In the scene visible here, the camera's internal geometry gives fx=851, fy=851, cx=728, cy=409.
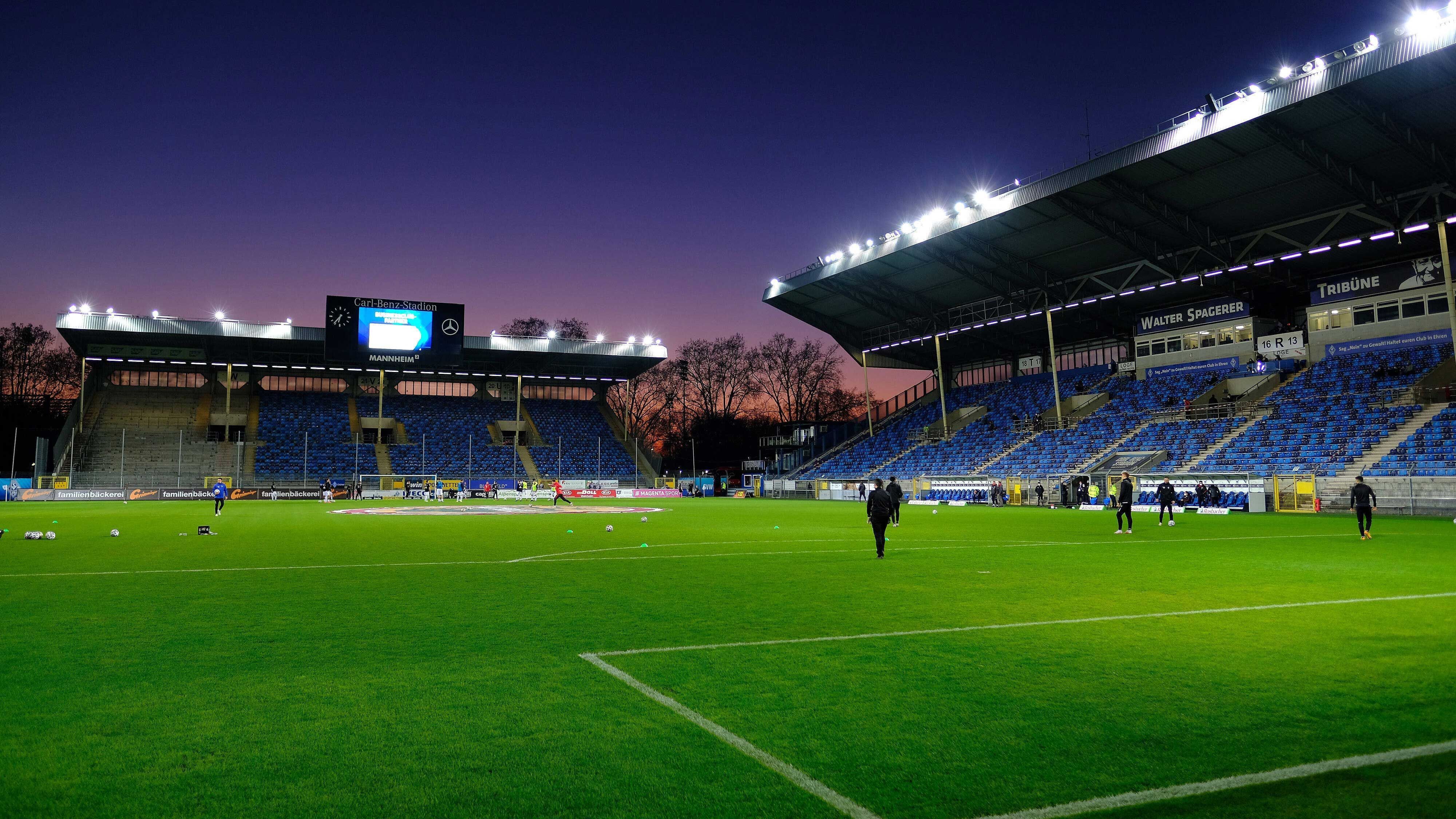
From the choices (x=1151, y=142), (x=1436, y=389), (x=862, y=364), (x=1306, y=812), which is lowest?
(x=1306, y=812)

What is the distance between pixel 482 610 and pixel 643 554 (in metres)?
7.41

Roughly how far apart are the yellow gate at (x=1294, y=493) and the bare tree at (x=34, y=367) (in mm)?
92184

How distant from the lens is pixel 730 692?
607 cm

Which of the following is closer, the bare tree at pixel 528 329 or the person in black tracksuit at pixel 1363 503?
the person in black tracksuit at pixel 1363 503

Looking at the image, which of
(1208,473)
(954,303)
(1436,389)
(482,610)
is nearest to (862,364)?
(954,303)

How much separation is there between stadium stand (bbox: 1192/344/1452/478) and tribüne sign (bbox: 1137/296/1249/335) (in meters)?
6.31

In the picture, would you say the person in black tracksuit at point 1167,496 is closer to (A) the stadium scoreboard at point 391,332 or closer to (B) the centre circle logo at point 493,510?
(B) the centre circle logo at point 493,510

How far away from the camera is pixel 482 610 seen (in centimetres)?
989

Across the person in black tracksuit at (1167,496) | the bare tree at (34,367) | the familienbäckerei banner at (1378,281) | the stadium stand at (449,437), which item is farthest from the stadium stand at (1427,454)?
the bare tree at (34,367)

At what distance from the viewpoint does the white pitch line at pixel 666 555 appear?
13750 mm

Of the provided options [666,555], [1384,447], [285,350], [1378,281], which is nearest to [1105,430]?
[1378,281]

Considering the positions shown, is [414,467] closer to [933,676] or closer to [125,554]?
[125,554]

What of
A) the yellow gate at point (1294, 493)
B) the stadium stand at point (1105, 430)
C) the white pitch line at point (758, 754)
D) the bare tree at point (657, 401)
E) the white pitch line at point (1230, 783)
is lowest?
the white pitch line at point (1230, 783)

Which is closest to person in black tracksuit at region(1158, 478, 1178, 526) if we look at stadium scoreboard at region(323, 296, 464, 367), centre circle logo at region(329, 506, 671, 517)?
centre circle logo at region(329, 506, 671, 517)
